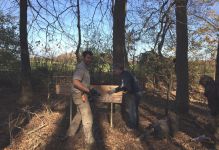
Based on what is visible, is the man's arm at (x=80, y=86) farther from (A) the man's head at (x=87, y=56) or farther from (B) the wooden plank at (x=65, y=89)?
(B) the wooden plank at (x=65, y=89)

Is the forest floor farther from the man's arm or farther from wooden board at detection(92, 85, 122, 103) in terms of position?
the man's arm

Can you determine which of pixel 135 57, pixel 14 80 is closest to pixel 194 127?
pixel 135 57

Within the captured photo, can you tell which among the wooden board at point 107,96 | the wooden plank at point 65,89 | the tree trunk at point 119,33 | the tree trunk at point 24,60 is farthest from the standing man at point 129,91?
the tree trunk at point 24,60

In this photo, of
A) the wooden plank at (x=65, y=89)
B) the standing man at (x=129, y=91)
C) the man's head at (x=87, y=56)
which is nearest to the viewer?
the man's head at (x=87, y=56)

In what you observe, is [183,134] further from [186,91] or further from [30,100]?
[30,100]

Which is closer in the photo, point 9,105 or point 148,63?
point 9,105

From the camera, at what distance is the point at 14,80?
58.7 feet

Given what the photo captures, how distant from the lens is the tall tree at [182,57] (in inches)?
472

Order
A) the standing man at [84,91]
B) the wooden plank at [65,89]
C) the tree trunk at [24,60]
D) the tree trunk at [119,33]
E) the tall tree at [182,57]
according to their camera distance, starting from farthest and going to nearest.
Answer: the tree trunk at [24,60], the tall tree at [182,57], the tree trunk at [119,33], the wooden plank at [65,89], the standing man at [84,91]

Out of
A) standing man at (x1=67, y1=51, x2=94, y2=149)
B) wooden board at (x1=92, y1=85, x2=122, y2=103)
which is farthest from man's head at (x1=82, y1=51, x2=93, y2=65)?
wooden board at (x1=92, y1=85, x2=122, y2=103)

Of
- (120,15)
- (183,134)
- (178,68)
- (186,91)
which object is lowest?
(183,134)

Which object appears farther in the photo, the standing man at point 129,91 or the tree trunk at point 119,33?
the tree trunk at point 119,33

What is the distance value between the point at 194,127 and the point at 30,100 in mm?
6596

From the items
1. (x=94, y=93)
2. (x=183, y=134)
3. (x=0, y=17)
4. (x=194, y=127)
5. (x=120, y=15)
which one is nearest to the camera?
(x=94, y=93)
